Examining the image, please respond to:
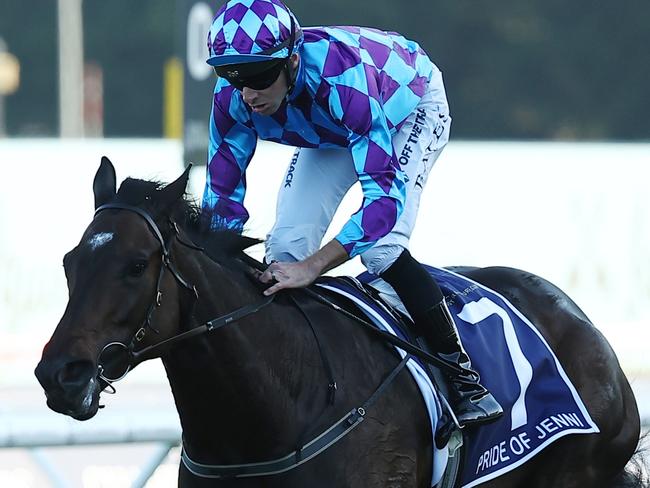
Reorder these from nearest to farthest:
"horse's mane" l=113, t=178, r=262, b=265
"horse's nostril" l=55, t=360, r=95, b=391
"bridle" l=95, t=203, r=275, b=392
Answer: "horse's nostril" l=55, t=360, r=95, b=391 → "bridle" l=95, t=203, r=275, b=392 → "horse's mane" l=113, t=178, r=262, b=265

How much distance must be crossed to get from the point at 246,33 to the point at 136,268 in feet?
2.22

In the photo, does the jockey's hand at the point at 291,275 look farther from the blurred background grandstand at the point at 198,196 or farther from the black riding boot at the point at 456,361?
the black riding boot at the point at 456,361

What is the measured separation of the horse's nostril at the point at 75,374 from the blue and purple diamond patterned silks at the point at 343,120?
644 millimetres

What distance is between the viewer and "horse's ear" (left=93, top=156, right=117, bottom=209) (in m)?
2.86

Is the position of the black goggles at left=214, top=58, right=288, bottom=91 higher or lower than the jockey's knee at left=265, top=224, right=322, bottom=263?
higher

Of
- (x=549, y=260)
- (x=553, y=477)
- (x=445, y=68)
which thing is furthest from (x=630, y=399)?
(x=445, y=68)

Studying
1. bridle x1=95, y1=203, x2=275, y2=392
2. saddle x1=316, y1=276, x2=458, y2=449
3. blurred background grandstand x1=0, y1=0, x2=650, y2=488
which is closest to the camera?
bridle x1=95, y1=203, x2=275, y2=392

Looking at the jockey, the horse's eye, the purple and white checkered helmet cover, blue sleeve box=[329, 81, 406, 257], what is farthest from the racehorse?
the purple and white checkered helmet cover

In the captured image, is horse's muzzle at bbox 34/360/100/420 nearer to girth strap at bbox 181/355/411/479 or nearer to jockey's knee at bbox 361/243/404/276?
girth strap at bbox 181/355/411/479

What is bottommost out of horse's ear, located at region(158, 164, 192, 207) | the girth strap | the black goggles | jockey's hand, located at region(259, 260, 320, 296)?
the girth strap

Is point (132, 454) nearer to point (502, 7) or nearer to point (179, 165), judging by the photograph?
point (179, 165)

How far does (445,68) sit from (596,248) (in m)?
21.3

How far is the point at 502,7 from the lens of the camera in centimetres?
2925

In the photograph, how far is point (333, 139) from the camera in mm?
3381
